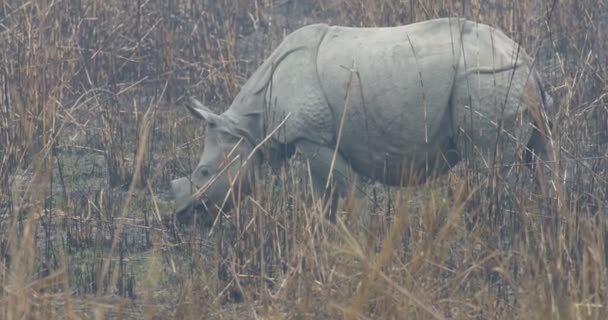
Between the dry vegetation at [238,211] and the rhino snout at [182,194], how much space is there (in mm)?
105

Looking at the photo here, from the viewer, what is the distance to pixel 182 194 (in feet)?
17.8

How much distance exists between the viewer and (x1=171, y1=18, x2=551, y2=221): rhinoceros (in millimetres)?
4922

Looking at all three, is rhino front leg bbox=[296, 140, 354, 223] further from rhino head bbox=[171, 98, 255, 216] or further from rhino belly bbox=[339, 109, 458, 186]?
rhino head bbox=[171, 98, 255, 216]

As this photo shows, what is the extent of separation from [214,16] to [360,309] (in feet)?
19.6

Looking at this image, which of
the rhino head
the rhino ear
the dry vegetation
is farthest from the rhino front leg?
the rhino ear

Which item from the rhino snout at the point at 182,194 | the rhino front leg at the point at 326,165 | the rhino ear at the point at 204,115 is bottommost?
the rhino snout at the point at 182,194

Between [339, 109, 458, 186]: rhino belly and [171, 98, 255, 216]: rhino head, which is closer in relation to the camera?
[339, 109, 458, 186]: rhino belly

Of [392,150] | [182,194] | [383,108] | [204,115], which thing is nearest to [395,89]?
[383,108]

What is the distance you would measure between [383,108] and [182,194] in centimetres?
102

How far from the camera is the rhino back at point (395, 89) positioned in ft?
16.4

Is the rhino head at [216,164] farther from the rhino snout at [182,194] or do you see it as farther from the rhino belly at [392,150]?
the rhino belly at [392,150]

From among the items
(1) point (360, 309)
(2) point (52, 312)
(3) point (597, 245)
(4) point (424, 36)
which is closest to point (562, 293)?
(3) point (597, 245)

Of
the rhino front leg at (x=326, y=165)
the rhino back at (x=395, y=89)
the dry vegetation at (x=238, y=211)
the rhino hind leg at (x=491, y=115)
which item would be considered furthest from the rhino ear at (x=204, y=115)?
the rhino hind leg at (x=491, y=115)

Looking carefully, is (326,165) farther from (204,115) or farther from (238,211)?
(238,211)
